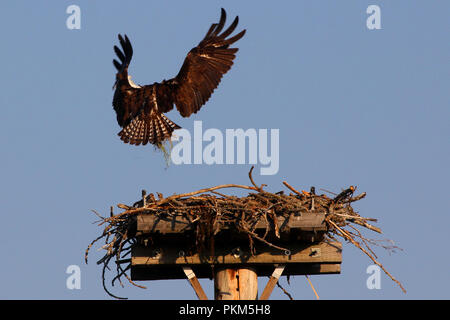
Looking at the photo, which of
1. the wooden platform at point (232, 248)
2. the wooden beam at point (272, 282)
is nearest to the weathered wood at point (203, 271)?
the wooden platform at point (232, 248)

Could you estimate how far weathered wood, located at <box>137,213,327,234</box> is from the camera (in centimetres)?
931

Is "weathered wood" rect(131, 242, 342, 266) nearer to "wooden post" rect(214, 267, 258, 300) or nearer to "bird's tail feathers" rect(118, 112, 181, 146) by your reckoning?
"wooden post" rect(214, 267, 258, 300)

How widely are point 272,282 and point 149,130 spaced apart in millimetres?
3653

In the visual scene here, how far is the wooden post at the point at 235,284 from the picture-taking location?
Result: 9461 mm

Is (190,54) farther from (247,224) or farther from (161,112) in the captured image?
(247,224)

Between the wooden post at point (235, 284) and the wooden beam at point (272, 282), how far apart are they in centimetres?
12

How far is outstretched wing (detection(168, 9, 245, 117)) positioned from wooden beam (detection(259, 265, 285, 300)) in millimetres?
3406

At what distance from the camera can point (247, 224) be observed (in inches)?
367

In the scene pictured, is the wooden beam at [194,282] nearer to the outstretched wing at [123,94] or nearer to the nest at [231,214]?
the nest at [231,214]

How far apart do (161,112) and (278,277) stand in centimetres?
372

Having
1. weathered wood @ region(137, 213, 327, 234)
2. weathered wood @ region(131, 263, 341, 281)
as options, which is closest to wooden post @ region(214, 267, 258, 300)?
weathered wood @ region(131, 263, 341, 281)

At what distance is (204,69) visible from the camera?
12.5m

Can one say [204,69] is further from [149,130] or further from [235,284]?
[235,284]
